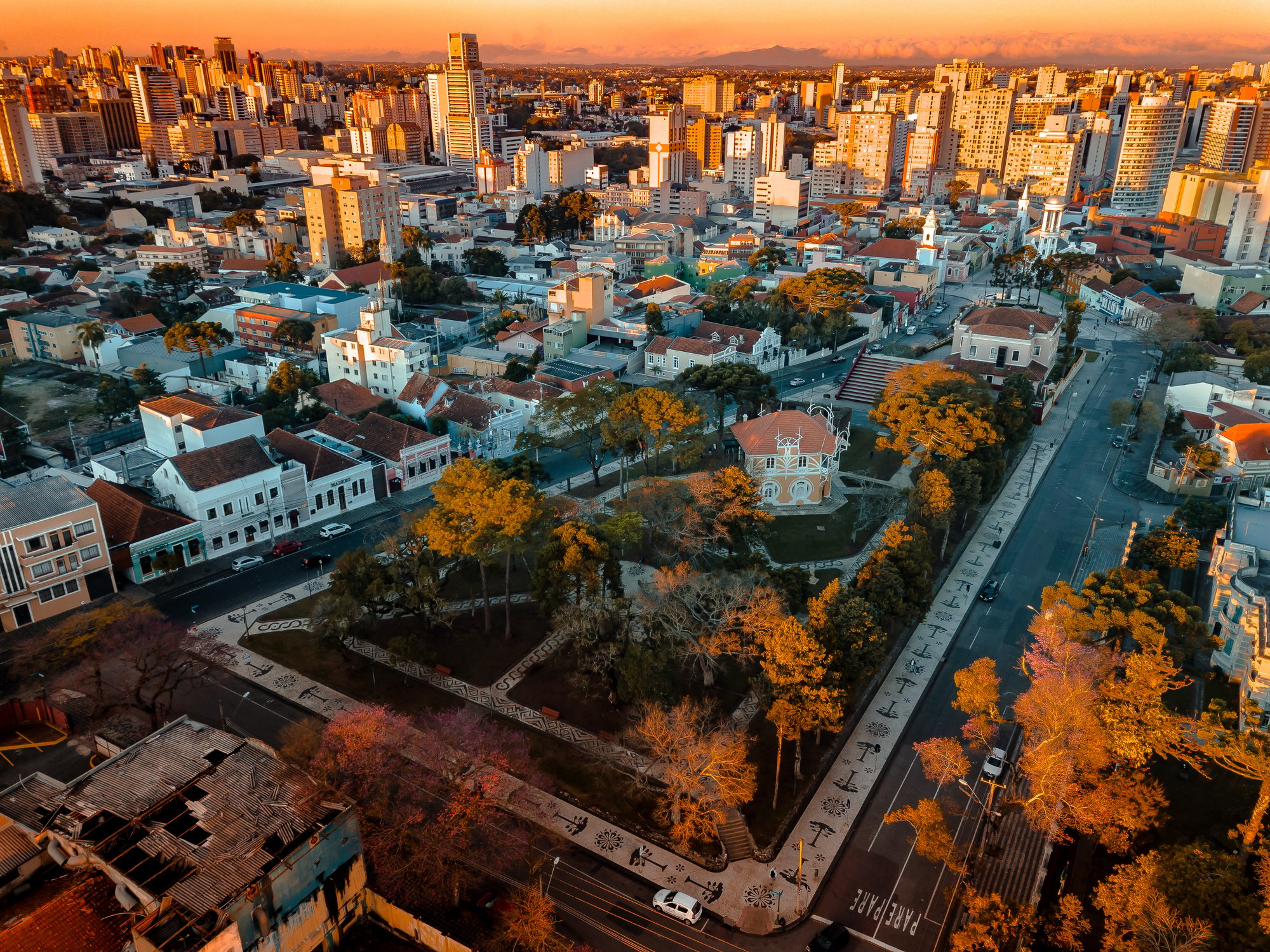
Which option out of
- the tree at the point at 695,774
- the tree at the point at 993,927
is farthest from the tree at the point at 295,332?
the tree at the point at 993,927

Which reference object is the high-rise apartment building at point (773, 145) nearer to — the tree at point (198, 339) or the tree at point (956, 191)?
the tree at point (956, 191)

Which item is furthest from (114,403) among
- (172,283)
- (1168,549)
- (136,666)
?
(1168,549)

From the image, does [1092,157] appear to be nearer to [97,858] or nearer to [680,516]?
[680,516]

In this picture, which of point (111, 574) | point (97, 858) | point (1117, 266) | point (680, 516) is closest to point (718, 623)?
point (680, 516)

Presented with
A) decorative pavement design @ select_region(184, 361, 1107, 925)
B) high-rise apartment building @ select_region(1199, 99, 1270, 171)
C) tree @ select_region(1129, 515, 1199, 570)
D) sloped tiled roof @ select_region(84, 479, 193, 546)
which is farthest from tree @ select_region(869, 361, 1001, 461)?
high-rise apartment building @ select_region(1199, 99, 1270, 171)

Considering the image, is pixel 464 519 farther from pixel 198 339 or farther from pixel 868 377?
pixel 868 377

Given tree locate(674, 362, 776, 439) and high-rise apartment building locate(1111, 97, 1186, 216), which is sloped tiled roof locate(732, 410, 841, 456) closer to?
tree locate(674, 362, 776, 439)
